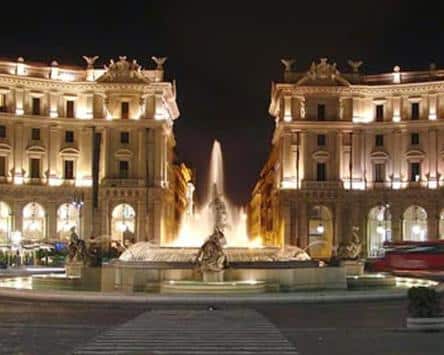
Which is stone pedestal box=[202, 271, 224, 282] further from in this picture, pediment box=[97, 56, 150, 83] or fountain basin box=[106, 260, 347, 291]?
pediment box=[97, 56, 150, 83]

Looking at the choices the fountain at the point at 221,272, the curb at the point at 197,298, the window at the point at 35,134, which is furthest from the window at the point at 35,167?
the curb at the point at 197,298

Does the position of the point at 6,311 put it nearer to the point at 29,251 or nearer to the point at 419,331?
the point at 419,331

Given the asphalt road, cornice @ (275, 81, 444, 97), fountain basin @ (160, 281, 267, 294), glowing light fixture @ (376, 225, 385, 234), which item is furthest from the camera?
cornice @ (275, 81, 444, 97)

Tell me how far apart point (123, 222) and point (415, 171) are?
29.7 metres

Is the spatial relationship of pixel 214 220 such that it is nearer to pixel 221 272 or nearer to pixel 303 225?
pixel 221 272

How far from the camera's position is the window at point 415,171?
279 feet

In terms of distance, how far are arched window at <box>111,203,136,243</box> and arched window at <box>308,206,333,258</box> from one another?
703 inches

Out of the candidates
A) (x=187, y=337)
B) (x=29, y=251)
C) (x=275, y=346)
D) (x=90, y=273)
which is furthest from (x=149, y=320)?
(x=29, y=251)

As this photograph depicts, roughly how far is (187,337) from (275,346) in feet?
6.39

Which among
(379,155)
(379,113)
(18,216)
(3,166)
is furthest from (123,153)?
(379,113)

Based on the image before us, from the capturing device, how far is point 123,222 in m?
85.2

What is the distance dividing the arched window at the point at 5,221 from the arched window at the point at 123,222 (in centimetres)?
997

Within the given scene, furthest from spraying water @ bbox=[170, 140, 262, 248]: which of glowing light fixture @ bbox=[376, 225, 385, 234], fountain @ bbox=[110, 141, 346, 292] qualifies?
glowing light fixture @ bbox=[376, 225, 385, 234]

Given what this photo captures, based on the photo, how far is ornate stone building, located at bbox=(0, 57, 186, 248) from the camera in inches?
3233
